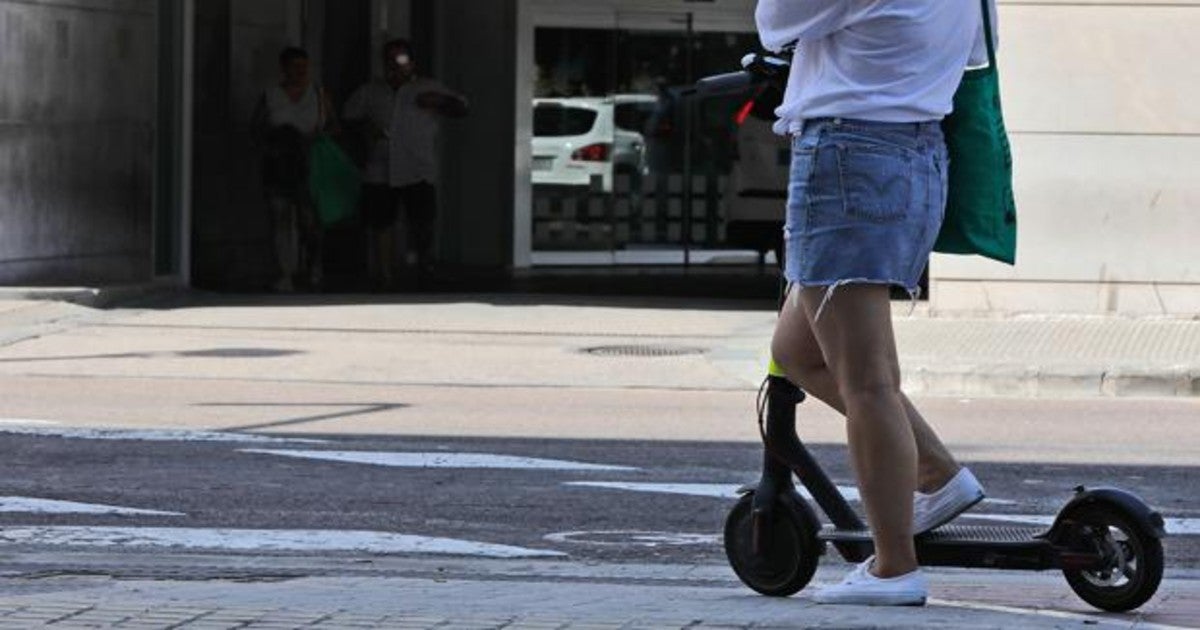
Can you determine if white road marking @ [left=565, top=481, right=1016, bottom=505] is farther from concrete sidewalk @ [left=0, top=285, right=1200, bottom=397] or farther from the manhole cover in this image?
the manhole cover

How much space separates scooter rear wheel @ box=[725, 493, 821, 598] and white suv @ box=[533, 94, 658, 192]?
1850cm

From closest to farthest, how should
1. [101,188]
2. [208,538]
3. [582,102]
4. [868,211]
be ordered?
[868,211], [208,538], [101,188], [582,102]

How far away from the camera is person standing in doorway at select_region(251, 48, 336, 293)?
70.0 ft

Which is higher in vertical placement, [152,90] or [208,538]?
[152,90]

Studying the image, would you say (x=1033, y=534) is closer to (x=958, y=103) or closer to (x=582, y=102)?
(x=958, y=103)

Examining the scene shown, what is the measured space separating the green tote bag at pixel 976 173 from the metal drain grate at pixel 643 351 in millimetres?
9551

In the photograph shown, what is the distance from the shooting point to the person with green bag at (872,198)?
6.00 metres

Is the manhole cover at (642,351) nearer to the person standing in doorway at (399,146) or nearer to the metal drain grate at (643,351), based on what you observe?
the metal drain grate at (643,351)

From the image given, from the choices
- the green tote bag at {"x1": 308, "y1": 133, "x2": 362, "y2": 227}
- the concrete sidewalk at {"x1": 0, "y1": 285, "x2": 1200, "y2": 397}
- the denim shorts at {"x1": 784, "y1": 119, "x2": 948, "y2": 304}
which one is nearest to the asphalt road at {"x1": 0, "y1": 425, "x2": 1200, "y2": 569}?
the denim shorts at {"x1": 784, "y1": 119, "x2": 948, "y2": 304}

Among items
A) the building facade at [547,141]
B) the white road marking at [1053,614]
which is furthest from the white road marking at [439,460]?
the white road marking at [1053,614]

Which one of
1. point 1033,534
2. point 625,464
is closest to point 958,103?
point 1033,534

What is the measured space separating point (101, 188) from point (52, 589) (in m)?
13.4

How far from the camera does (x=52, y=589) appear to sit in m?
6.34

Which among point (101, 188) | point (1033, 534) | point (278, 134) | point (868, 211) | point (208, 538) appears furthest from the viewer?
point (278, 134)
